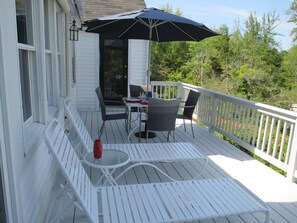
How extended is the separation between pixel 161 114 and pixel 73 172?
2.16 m

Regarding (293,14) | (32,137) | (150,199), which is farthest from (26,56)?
(293,14)

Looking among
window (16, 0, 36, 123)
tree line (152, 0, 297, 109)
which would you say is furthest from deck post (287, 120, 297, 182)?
tree line (152, 0, 297, 109)

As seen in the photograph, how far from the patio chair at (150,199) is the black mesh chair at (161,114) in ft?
5.44

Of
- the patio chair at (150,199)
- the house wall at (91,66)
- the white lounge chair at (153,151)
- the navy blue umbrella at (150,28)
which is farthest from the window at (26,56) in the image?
the house wall at (91,66)

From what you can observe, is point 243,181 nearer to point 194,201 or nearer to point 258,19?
point 194,201

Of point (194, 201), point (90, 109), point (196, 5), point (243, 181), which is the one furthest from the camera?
point (196, 5)

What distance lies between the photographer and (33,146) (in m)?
1.79

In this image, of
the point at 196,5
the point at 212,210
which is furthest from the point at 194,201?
the point at 196,5

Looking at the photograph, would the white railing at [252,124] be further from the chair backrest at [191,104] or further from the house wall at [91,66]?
the house wall at [91,66]

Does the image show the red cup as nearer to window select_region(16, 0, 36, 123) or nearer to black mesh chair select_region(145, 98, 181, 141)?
window select_region(16, 0, 36, 123)

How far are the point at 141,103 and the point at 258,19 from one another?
1580 cm

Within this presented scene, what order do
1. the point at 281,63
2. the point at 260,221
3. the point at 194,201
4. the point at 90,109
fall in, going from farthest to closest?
the point at 281,63 < the point at 90,109 < the point at 260,221 < the point at 194,201

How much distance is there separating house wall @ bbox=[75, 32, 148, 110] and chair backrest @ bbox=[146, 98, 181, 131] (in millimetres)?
3771

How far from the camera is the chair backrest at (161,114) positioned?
12.5ft
